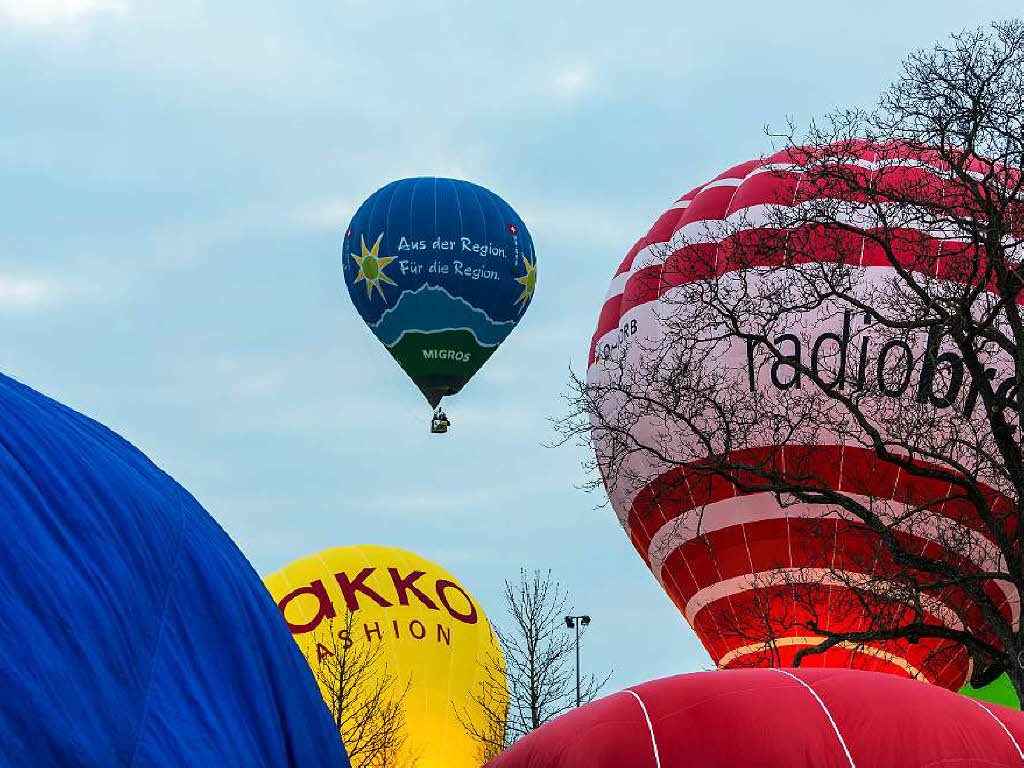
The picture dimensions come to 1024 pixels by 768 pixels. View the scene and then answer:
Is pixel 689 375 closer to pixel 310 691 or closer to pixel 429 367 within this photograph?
pixel 310 691

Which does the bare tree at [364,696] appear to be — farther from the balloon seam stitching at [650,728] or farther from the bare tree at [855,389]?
the balloon seam stitching at [650,728]

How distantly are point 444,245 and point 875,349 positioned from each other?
15885mm

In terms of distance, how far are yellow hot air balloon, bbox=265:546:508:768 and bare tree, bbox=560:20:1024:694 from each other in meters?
8.80

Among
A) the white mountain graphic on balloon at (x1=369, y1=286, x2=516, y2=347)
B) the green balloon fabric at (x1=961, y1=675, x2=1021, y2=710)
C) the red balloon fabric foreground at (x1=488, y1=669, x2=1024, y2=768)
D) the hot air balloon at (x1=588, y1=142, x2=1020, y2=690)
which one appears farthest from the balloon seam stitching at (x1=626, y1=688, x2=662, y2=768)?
the white mountain graphic on balloon at (x1=369, y1=286, x2=516, y2=347)

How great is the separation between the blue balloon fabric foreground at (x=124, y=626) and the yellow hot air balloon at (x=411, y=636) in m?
22.6

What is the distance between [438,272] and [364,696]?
9.23 metres

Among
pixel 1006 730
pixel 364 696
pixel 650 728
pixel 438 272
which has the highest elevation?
pixel 438 272

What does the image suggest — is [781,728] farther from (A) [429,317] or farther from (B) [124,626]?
(A) [429,317]

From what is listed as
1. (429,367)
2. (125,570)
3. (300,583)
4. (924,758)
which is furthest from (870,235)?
(429,367)

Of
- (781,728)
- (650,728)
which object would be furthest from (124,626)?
(781,728)

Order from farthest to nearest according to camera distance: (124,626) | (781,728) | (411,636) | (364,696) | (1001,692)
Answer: (411,636) < (364,696) < (1001,692) < (781,728) < (124,626)

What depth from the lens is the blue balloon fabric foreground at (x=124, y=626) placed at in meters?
5.43

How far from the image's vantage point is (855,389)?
17.9 meters

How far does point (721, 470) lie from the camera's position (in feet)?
51.5
